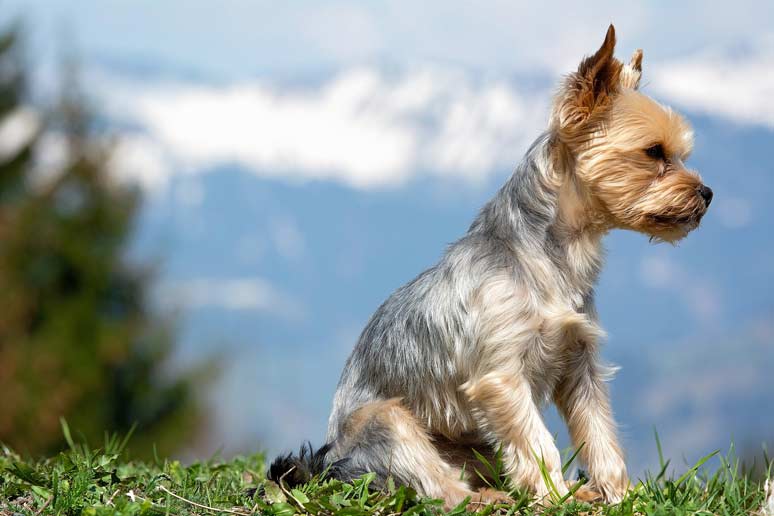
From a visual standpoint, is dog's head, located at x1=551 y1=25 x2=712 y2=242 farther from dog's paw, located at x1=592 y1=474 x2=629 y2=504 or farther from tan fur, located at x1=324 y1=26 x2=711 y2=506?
dog's paw, located at x1=592 y1=474 x2=629 y2=504

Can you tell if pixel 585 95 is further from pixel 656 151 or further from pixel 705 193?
pixel 705 193

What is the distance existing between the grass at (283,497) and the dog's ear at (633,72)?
299 centimetres

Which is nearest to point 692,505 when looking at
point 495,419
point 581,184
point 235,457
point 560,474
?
point 560,474

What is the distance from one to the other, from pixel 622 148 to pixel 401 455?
283 cm

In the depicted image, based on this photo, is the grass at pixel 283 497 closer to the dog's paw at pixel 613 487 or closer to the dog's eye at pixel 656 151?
the dog's paw at pixel 613 487

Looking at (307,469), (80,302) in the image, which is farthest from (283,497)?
(80,302)

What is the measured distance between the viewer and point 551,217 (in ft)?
Answer: 22.5

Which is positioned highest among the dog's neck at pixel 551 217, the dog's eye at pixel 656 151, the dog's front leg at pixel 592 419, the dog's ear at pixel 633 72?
the dog's ear at pixel 633 72

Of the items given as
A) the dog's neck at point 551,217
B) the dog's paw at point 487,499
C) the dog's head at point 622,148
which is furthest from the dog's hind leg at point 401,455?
the dog's head at point 622,148

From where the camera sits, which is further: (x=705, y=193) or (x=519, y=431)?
(x=705, y=193)

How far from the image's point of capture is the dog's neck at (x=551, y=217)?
6.85m

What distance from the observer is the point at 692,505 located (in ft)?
21.4

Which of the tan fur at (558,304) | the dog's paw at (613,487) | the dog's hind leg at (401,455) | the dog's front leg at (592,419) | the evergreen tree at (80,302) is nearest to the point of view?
the tan fur at (558,304)

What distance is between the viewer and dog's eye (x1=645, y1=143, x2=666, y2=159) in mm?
6992
